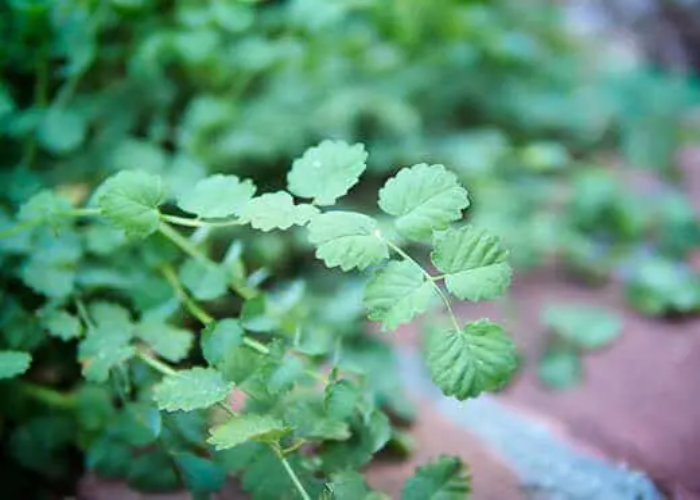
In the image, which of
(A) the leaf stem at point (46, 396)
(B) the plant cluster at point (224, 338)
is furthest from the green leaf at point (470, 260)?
(A) the leaf stem at point (46, 396)

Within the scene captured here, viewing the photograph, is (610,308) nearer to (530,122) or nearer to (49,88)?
(530,122)

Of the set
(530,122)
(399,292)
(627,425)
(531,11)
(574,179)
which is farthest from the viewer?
(531,11)

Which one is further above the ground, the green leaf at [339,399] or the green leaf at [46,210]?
the green leaf at [339,399]

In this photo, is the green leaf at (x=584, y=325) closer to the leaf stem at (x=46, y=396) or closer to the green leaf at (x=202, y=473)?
the green leaf at (x=202, y=473)

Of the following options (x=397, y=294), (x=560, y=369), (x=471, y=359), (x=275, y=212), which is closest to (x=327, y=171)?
(x=275, y=212)

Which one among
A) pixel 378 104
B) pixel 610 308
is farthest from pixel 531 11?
pixel 610 308

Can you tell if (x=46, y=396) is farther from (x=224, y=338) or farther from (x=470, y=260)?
(x=470, y=260)
